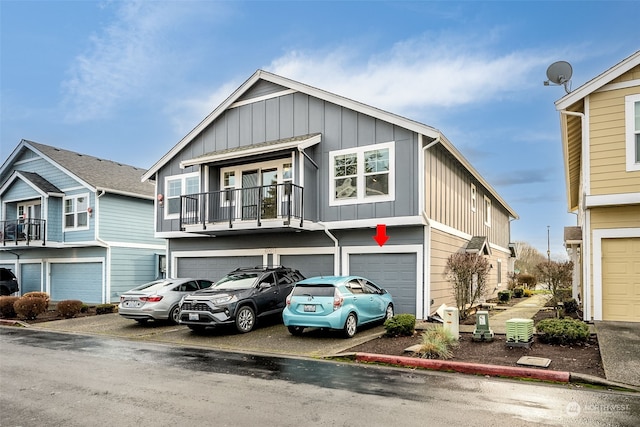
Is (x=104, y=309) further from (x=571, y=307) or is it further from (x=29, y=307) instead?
(x=571, y=307)

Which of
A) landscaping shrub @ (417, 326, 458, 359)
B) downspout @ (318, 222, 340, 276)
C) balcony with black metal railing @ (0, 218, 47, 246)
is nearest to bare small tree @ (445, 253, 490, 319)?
downspout @ (318, 222, 340, 276)

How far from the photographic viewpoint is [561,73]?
13828 mm

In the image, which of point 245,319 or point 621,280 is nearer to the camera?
point 621,280

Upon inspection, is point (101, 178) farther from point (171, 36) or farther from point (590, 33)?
point (590, 33)

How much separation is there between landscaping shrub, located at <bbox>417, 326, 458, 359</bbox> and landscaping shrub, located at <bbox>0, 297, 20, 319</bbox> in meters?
16.1

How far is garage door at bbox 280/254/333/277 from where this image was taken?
15750 millimetres

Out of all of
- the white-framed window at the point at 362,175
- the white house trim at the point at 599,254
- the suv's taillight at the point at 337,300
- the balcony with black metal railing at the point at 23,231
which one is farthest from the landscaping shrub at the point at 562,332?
the balcony with black metal railing at the point at 23,231

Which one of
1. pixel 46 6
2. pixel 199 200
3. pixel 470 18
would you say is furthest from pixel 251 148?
pixel 46 6

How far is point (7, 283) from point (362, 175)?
782 inches

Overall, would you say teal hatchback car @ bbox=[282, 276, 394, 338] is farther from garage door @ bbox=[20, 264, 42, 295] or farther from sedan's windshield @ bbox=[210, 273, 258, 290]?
garage door @ bbox=[20, 264, 42, 295]

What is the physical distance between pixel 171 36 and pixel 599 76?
14882 millimetres

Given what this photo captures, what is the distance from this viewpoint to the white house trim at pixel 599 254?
11.6 metres

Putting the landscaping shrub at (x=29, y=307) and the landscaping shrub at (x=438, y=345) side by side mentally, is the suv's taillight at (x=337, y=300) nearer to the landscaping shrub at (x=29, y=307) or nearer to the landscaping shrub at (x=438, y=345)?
the landscaping shrub at (x=438, y=345)

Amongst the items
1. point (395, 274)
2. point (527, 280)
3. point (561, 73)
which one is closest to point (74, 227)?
point (395, 274)
